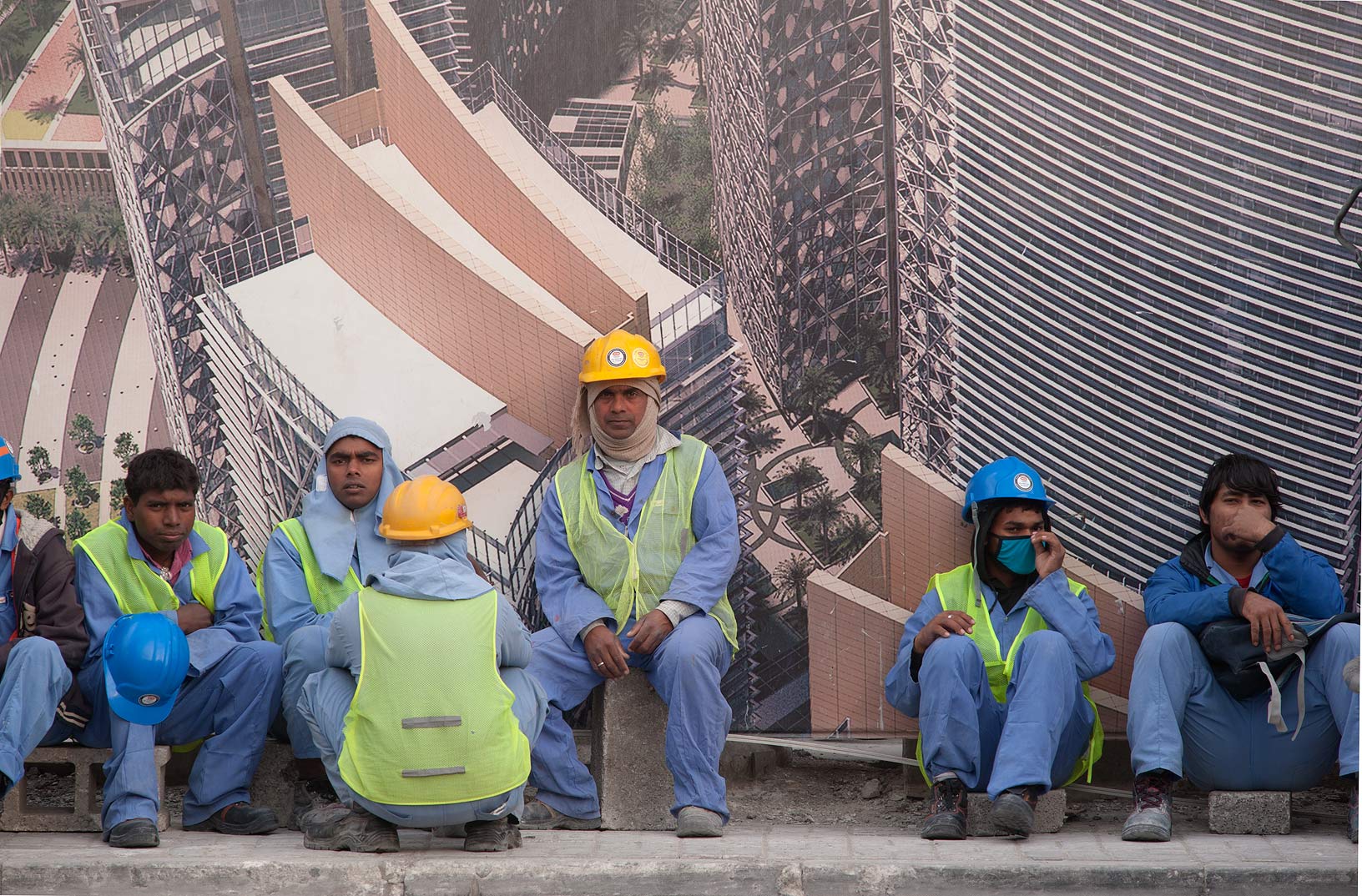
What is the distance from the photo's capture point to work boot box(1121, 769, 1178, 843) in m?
4.70

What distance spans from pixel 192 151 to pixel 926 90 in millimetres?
3078

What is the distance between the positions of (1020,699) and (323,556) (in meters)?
2.53

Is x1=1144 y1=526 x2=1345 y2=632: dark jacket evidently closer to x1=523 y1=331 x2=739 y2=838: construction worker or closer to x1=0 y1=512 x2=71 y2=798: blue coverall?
x1=523 y1=331 x2=739 y2=838: construction worker

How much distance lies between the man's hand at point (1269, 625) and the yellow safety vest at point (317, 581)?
3.14 m

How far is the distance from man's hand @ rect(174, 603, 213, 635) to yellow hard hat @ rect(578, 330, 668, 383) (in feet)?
5.38

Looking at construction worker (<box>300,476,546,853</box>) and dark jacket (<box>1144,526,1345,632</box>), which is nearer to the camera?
construction worker (<box>300,476,546,853</box>)

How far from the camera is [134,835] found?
181 inches

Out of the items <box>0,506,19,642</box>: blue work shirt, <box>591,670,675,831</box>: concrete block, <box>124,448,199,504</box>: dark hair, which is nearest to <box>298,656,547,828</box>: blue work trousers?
<box>591,670,675,831</box>: concrete block

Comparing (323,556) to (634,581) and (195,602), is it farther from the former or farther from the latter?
(634,581)

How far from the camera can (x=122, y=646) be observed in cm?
462

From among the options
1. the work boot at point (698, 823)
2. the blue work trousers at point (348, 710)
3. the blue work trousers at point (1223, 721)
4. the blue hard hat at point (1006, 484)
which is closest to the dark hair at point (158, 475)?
the blue work trousers at point (348, 710)

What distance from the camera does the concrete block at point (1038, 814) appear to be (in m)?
4.93

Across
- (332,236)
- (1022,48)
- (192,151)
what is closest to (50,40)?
(192,151)

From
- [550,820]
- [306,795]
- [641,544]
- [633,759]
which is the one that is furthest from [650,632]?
[306,795]
